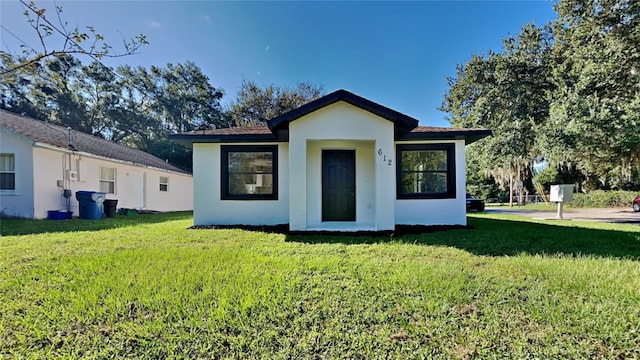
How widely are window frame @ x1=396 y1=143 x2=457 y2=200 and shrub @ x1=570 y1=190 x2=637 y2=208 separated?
20.9 metres

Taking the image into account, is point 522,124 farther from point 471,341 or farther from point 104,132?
point 104,132

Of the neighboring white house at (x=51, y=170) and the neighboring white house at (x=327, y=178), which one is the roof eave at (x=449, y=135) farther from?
the neighboring white house at (x=51, y=170)

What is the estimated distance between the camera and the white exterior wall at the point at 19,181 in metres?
9.32

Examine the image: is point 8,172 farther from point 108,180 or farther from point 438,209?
point 438,209

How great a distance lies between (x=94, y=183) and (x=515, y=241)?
48.2 ft

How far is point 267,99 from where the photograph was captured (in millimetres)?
23703

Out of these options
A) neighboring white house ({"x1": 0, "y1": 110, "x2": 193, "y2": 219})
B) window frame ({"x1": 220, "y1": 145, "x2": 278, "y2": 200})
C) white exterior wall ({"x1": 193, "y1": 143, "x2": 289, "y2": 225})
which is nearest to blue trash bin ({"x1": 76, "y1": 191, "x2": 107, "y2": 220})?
neighboring white house ({"x1": 0, "y1": 110, "x2": 193, "y2": 219})

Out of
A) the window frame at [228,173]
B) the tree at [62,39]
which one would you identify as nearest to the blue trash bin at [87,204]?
the window frame at [228,173]

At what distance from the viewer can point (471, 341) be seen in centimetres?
243

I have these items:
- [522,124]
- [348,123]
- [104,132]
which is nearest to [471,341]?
[348,123]

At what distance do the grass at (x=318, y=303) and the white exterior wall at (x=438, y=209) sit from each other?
2897mm

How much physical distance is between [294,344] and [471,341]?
1.55 meters

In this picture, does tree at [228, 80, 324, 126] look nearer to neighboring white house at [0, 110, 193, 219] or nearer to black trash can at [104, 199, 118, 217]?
neighboring white house at [0, 110, 193, 219]

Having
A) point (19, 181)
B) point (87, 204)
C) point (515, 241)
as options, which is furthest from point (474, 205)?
point (19, 181)
